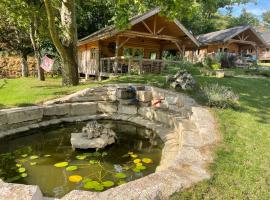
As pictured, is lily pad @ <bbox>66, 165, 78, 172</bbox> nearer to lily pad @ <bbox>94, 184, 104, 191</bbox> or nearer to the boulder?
lily pad @ <bbox>94, 184, 104, 191</bbox>

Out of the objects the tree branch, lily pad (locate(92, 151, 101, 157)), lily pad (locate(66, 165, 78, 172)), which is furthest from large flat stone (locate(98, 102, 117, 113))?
lily pad (locate(66, 165, 78, 172))

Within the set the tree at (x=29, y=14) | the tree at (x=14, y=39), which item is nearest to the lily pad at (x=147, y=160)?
the tree at (x=29, y=14)

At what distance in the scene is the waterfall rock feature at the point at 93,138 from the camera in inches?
252

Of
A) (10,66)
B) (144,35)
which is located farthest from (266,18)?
(10,66)

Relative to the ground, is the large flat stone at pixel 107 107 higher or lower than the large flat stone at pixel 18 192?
higher

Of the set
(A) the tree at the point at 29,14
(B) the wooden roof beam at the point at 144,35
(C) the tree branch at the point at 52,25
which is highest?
(A) the tree at the point at 29,14

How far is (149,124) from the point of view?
28.2 feet

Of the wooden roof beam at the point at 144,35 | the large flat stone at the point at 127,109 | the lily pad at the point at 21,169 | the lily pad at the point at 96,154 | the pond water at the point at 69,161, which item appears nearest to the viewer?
the pond water at the point at 69,161

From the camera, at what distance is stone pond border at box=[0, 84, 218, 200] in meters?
3.45

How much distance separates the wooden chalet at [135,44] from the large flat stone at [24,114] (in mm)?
8123

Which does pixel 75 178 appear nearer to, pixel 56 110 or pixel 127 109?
pixel 56 110

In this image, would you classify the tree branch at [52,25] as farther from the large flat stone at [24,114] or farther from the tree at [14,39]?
the tree at [14,39]

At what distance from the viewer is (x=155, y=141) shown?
7.28 meters

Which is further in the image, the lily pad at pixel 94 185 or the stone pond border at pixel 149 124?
the lily pad at pixel 94 185
